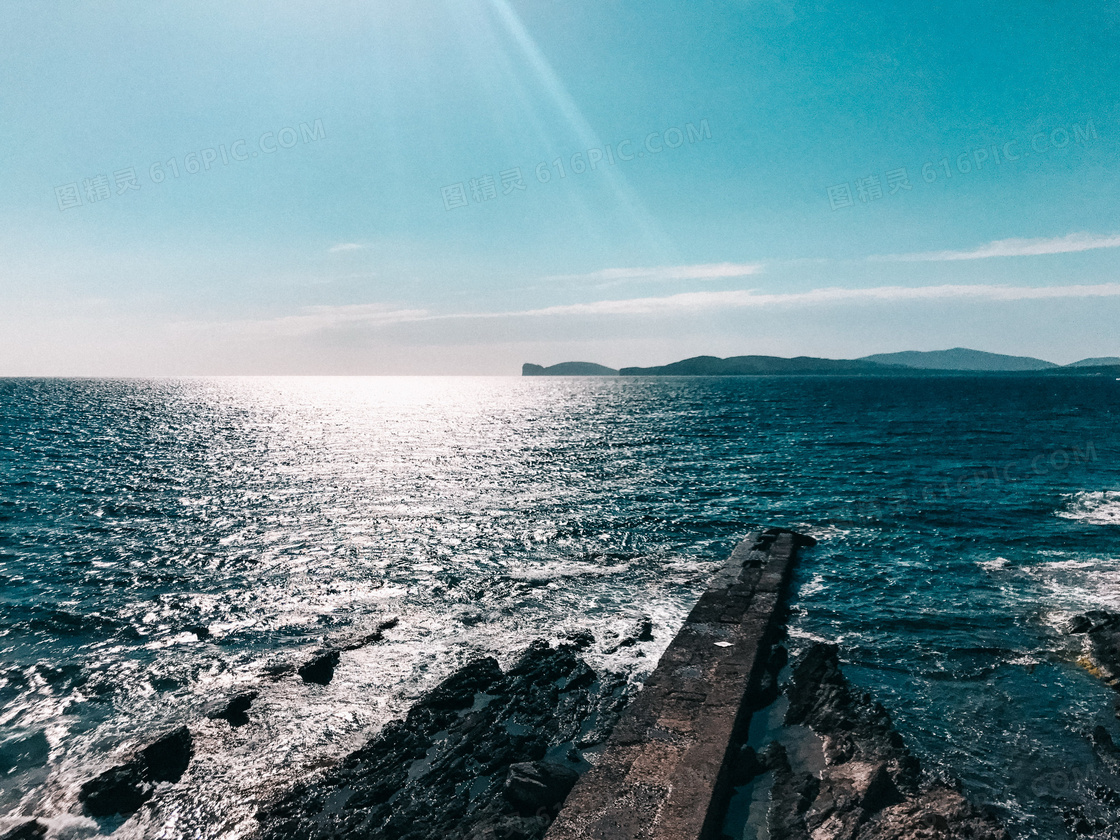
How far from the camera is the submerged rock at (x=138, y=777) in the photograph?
414 inches

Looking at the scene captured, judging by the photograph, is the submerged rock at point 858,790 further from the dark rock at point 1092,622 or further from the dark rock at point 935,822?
the dark rock at point 1092,622

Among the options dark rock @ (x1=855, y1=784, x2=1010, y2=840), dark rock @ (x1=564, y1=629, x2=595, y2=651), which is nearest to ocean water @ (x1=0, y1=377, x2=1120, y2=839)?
dark rock @ (x1=564, y1=629, x2=595, y2=651)

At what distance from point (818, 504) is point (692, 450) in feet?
68.4

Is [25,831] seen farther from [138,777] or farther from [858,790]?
[858,790]

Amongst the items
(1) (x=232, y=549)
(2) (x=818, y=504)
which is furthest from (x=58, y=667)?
(2) (x=818, y=504)

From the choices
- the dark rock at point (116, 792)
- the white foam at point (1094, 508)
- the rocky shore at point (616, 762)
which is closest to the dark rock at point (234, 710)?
the rocky shore at point (616, 762)

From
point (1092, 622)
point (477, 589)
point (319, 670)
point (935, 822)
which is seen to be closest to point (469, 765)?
point (319, 670)

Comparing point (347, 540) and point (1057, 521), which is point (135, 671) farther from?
point (1057, 521)

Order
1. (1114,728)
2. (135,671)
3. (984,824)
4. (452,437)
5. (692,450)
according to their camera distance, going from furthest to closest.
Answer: (452,437) < (692,450) < (135,671) < (1114,728) < (984,824)

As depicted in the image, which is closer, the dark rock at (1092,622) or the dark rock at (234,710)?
the dark rock at (234,710)

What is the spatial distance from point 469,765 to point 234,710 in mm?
5567

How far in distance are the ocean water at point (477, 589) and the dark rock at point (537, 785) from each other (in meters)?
3.91

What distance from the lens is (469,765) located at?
37.7 feet

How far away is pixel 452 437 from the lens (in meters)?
71.1
